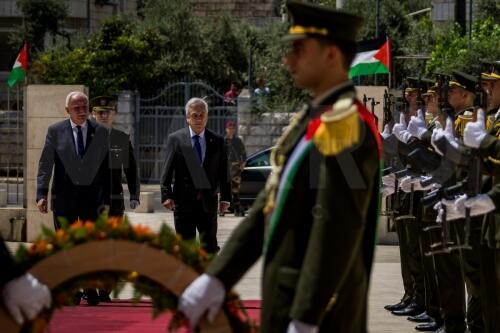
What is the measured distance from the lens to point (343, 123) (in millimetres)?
5297

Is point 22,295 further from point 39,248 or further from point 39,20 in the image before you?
point 39,20

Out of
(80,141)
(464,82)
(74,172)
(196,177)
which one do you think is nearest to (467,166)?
(464,82)

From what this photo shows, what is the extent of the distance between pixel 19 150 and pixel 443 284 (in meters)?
9.68

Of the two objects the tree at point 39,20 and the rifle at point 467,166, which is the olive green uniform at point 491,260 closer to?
the rifle at point 467,166

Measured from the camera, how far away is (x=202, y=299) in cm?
539

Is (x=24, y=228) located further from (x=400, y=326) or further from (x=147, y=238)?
(x=147, y=238)

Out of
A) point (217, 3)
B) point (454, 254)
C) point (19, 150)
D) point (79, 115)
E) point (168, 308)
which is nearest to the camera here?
point (168, 308)

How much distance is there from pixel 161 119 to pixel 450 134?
71.5 feet

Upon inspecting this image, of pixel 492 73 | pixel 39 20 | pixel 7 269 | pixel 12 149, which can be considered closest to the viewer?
pixel 7 269

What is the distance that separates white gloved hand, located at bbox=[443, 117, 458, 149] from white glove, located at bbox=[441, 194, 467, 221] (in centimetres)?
33

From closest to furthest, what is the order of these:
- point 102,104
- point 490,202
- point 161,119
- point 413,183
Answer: point 490,202, point 413,183, point 102,104, point 161,119

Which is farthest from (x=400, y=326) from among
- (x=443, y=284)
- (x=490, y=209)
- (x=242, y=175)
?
(x=242, y=175)

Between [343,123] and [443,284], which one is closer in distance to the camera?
[343,123]

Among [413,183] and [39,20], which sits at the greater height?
[39,20]
